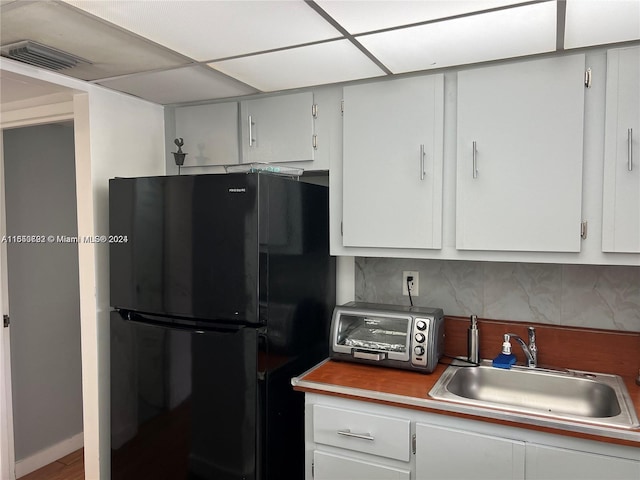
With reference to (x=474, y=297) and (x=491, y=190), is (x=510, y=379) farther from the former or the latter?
(x=491, y=190)

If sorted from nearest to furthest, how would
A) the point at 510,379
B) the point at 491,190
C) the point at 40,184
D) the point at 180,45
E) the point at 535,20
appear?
the point at 535,20 < the point at 180,45 < the point at 491,190 < the point at 510,379 < the point at 40,184

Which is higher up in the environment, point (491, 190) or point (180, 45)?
point (180, 45)

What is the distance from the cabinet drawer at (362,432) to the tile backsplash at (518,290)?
70 cm

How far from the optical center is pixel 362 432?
1848mm

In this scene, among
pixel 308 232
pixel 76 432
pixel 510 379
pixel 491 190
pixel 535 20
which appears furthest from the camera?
pixel 76 432

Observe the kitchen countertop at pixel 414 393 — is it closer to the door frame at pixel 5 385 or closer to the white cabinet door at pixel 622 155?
the white cabinet door at pixel 622 155

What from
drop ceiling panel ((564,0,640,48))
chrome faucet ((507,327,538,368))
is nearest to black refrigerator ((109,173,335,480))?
chrome faucet ((507,327,538,368))

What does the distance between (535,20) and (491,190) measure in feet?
2.05

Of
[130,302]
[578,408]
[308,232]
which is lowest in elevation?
[578,408]

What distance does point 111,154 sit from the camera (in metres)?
2.30

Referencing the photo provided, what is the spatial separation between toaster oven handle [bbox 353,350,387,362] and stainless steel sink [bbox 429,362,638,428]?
0.84 feet

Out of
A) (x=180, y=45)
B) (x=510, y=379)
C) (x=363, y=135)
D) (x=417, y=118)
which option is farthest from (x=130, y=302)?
(x=510, y=379)

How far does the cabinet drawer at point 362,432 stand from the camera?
5.84 feet

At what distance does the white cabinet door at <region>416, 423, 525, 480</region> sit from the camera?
162 centimetres
